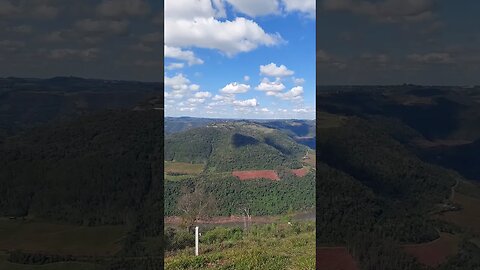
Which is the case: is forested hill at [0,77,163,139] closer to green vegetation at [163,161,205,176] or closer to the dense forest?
the dense forest

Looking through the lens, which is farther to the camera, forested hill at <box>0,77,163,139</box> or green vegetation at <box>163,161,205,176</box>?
green vegetation at <box>163,161,205,176</box>

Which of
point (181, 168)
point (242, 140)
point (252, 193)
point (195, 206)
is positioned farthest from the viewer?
point (242, 140)

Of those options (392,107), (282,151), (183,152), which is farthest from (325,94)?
(282,151)

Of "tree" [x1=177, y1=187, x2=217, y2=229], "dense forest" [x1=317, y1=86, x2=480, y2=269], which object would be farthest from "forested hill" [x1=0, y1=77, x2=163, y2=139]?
"tree" [x1=177, y1=187, x2=217, y2=229]

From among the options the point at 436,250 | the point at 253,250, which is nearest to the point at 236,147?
A: the point at 253,250

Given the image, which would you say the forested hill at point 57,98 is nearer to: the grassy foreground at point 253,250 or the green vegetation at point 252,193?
the grassy foreground at point 253,250

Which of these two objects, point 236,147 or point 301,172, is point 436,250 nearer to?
point 301,172
